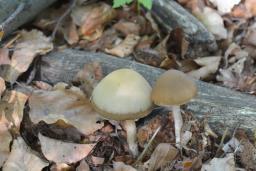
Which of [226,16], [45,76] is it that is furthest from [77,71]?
[226,16]

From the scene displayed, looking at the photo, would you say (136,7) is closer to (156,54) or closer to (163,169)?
(156,54)

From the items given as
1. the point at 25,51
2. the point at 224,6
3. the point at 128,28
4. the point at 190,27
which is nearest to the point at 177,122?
the point at 190,27

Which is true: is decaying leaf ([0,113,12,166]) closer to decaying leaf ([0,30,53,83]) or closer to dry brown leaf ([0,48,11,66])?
decaying leaf ([0,30,53,83])

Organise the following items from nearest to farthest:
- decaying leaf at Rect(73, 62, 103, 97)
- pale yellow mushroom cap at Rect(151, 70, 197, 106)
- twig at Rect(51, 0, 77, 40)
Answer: pale yellow mushroom cap at Rect(151, 70, 197, 106) → decaying leaf at Rect(73, 62, 103, 97) → twig at Rect(51, 0, 77, 40)

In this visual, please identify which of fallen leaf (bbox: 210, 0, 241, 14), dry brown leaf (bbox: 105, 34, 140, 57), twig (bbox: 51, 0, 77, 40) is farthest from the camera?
fallen leaf (bbox: 210, 0, 241, 14)

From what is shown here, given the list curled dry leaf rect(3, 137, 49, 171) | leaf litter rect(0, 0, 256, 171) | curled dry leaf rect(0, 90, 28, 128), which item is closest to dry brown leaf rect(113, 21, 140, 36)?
leaf litter rect(0, 0, 256, 171)

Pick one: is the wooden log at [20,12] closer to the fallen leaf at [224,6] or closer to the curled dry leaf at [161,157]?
the curled dry leaf at [161,157]

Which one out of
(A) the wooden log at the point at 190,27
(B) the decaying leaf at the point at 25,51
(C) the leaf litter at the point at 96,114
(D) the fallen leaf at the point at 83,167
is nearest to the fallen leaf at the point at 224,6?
(C) the leaf litter at the point at 96,114
